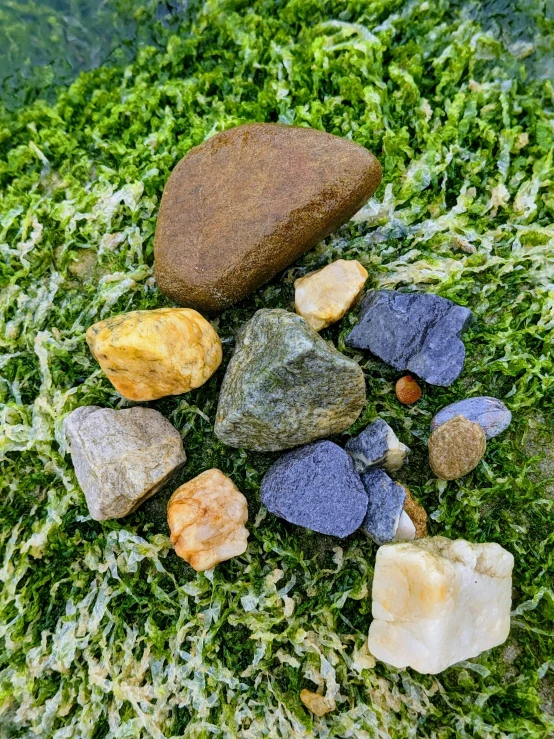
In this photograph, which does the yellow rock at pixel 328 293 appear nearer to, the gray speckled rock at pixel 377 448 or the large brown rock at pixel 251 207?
the large brown rock at pixel 251 207

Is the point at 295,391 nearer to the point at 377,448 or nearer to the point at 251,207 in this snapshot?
the point at 377,448

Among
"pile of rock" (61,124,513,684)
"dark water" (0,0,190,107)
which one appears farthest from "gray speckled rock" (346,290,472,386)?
"dark water" (0,0,190,107)

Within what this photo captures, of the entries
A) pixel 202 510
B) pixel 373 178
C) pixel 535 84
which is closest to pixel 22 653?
pixel 202 510

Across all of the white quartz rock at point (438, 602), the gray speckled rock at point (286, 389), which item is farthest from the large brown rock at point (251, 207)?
the white quartz rock at point (438, 602)

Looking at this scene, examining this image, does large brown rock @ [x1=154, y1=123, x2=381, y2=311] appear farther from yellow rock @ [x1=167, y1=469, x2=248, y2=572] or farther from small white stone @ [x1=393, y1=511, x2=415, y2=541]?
small white stone @ [x1=393, y1=511, x2=415, y2=541]

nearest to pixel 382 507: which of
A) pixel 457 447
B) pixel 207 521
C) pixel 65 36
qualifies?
pixel 457 447
